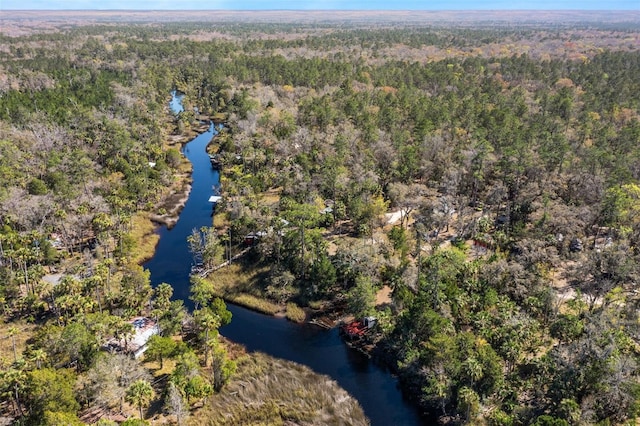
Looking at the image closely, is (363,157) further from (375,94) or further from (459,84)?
(459,84)

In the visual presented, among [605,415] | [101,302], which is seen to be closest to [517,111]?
[605,415]

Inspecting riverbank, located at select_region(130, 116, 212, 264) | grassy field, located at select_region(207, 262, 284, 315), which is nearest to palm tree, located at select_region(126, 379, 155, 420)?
grassy field, located at select_region(207, 262, 284, 315)

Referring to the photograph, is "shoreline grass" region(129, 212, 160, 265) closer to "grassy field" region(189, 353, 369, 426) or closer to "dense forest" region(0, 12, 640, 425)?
"dense forest" region(0, 12, 640, 425)

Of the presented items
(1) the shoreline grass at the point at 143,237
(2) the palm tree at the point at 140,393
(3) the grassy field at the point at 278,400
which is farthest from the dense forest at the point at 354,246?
(1) the shoreline grass at the point at 143,237

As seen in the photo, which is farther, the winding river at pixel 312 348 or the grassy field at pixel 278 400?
the winding river at pixel 312 348

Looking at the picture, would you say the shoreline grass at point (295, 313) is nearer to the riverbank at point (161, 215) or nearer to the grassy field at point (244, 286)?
the grassy field at point (244, 286)

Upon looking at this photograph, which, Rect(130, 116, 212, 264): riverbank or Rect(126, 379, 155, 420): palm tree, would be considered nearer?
Rect(126, 379, 155, 420): palm tree

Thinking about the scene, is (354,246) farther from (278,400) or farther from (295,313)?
(278,400)
